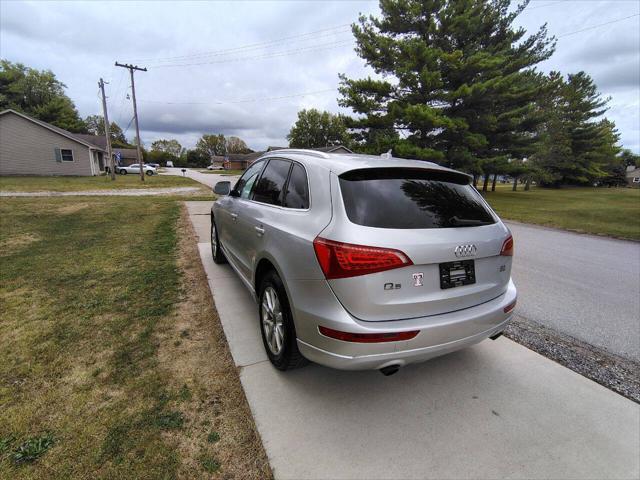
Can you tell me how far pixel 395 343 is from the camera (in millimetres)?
1943

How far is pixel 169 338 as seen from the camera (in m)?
3.03

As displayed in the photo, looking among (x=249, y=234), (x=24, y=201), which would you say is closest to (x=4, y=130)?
(x=24, y=201)

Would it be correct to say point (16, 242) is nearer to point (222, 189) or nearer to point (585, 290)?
point (222, 189)

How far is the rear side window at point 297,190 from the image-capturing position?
8.01 ft

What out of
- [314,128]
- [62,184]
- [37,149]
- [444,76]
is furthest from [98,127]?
[444,76]

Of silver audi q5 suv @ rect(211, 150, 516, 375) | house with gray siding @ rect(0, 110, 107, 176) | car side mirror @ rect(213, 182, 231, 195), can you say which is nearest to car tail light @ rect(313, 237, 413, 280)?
silver audi q5 suv @ rect(211, 150, 516, 375)

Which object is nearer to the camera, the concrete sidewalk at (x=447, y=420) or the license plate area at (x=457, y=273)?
the concrete sidewalk at (x=447, y=420)

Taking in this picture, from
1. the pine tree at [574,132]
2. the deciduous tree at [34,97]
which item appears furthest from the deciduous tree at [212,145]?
the pine tree at [574,132]

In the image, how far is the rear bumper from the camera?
1926 mm

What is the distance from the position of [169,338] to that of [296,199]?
70.7 inches

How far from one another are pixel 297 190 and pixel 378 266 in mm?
1027

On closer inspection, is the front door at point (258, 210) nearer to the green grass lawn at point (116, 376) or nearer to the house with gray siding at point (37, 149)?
the green grass lawn at point (116, 376)

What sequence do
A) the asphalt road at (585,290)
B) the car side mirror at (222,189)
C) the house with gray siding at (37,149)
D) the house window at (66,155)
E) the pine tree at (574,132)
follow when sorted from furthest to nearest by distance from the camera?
the pine tree at (574,132) → the house window at (66,155) → the house with gray siding at (37,149) → the car side mirror at (222,189) → the asphalt road at (585,290)

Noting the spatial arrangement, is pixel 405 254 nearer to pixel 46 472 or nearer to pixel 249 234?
pixel 249 234
